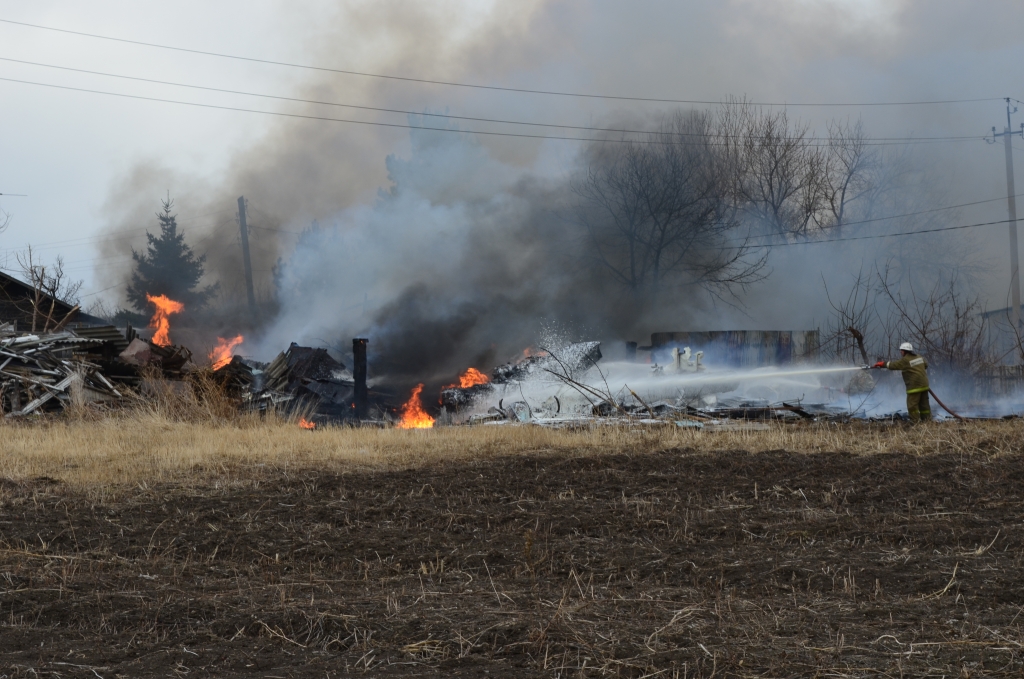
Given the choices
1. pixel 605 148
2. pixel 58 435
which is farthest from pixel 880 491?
pixel 605 148

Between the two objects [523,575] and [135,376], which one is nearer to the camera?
[523,575]

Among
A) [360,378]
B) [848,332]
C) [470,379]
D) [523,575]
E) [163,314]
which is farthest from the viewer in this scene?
[163,314]

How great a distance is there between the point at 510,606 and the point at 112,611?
6.53 feet

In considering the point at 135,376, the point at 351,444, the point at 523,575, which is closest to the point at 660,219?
the point at 135,376

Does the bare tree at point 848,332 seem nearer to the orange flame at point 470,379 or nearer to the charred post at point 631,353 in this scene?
the charred post at point 631,353

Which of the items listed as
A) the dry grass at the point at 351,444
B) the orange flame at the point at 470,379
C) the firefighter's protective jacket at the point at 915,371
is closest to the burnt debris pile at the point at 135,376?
the orange flame at the point at 470,379

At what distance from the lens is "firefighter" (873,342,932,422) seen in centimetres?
1338

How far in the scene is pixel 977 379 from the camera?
54.8 feet

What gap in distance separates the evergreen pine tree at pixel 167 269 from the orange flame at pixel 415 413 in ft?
68.6

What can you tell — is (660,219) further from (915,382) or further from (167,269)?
(167,269)

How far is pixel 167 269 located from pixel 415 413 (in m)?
24.4

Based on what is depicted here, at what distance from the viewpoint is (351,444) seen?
1120 centimetres

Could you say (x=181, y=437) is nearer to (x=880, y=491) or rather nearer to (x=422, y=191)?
(x=880, y=491)

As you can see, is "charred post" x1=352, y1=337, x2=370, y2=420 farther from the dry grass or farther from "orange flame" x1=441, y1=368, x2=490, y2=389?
the dry grass
